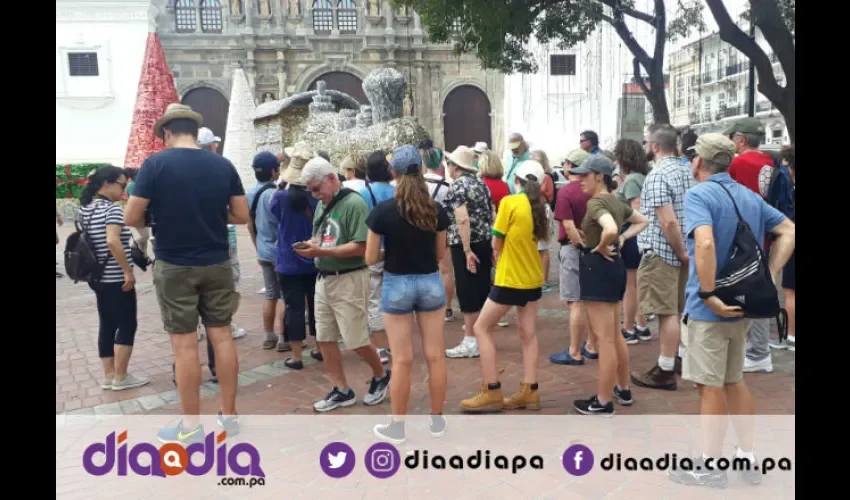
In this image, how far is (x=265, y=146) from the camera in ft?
42.4

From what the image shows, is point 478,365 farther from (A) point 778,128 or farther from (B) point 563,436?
(A) point 778,128

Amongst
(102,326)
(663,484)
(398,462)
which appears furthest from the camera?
(102,326)

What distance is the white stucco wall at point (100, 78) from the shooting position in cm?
2464

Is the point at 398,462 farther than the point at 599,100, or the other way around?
the point at 599,100

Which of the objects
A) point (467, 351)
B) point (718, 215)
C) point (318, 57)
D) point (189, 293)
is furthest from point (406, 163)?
point (318, 57)

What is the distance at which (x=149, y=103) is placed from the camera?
17266mm

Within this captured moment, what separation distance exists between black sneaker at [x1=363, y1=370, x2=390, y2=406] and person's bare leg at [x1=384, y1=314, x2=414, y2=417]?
75 cm

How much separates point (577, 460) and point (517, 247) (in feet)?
4.61

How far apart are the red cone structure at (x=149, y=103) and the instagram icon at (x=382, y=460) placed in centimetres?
1522

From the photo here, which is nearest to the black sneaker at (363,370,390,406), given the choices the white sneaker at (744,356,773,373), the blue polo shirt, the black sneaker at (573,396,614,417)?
the black sneaker at (573,396,614,417)

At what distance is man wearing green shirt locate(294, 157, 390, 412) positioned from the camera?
13.2 feet

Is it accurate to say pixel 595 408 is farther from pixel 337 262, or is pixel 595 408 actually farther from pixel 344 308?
pixel 337 262
